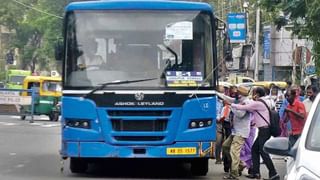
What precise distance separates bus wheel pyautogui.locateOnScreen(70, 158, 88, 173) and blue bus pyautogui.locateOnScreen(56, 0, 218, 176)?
2.24 ft

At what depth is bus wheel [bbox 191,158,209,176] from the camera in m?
13.0

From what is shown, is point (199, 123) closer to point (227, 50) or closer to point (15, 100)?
point (227, 50)

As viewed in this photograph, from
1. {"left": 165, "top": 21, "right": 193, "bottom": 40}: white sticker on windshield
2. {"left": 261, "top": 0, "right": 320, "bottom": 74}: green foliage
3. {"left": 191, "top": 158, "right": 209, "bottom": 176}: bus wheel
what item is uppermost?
{"left": 261, "top": 0, "right": 320, "bottom": 74}: green foliage

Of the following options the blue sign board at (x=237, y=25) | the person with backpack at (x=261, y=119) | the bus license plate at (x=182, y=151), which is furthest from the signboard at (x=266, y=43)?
the bus license plate at (x=182, y=151)

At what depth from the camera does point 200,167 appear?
43.0 feet

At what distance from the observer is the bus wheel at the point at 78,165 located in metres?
13.0

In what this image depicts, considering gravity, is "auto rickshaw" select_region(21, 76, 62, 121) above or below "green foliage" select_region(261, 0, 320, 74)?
below

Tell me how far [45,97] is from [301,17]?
20.7m

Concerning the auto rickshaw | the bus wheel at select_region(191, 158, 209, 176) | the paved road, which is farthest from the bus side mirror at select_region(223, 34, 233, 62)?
the auto rickshaw

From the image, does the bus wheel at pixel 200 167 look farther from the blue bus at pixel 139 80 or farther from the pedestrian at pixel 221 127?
the pedestrian at pixel 221 127

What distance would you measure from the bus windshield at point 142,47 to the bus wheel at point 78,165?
5.30 ft

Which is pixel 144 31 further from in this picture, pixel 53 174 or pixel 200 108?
pixel 53 174

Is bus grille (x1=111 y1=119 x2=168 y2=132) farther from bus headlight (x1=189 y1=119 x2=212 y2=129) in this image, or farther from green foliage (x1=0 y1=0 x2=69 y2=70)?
green foliage (x1=0 y1=0 x2=69 y2=70)

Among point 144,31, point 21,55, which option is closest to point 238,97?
point 144,31
